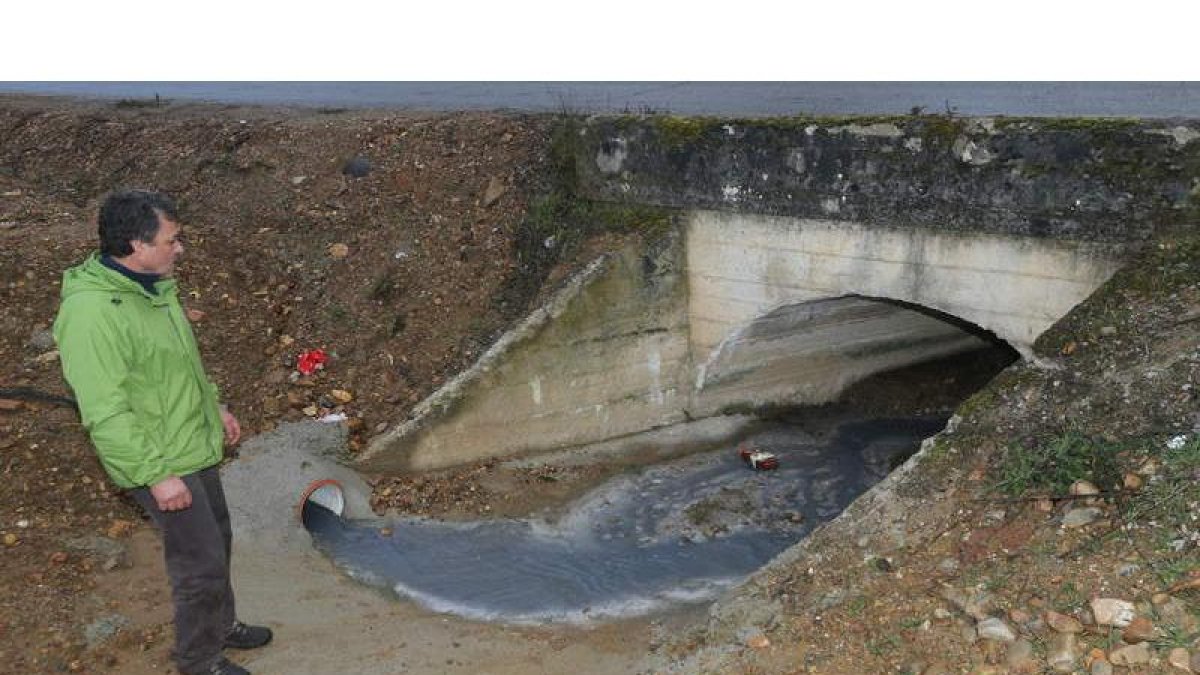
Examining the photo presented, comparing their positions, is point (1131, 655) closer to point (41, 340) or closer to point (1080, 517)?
point (1080, 517)

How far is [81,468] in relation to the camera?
7.66m

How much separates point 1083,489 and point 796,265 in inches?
161

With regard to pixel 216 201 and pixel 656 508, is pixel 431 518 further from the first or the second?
pixel 216 201

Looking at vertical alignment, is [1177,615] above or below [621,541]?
above

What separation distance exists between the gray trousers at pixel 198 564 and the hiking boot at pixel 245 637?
0.63m

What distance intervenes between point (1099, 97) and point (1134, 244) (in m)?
11.4

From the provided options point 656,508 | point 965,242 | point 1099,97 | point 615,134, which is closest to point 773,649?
point 656,508

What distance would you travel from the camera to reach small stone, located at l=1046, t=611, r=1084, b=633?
4.36m

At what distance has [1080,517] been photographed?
199 inches

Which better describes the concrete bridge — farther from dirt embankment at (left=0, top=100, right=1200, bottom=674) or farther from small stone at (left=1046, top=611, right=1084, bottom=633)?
small stone at (left=1046, top=611, right=1084, bottom=633)

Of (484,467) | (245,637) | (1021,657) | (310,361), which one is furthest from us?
(310,361)

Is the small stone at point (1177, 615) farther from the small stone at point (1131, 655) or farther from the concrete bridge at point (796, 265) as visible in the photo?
the concrete bridge at point (796, 265)

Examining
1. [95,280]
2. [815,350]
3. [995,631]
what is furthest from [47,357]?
[995,631]

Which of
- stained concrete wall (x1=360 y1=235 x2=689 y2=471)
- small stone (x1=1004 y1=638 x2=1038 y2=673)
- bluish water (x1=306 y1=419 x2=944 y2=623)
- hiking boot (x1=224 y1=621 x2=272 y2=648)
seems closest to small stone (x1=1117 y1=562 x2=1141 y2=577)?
small stone (x1=1004 y1=638 x2=1038 y2=673)
